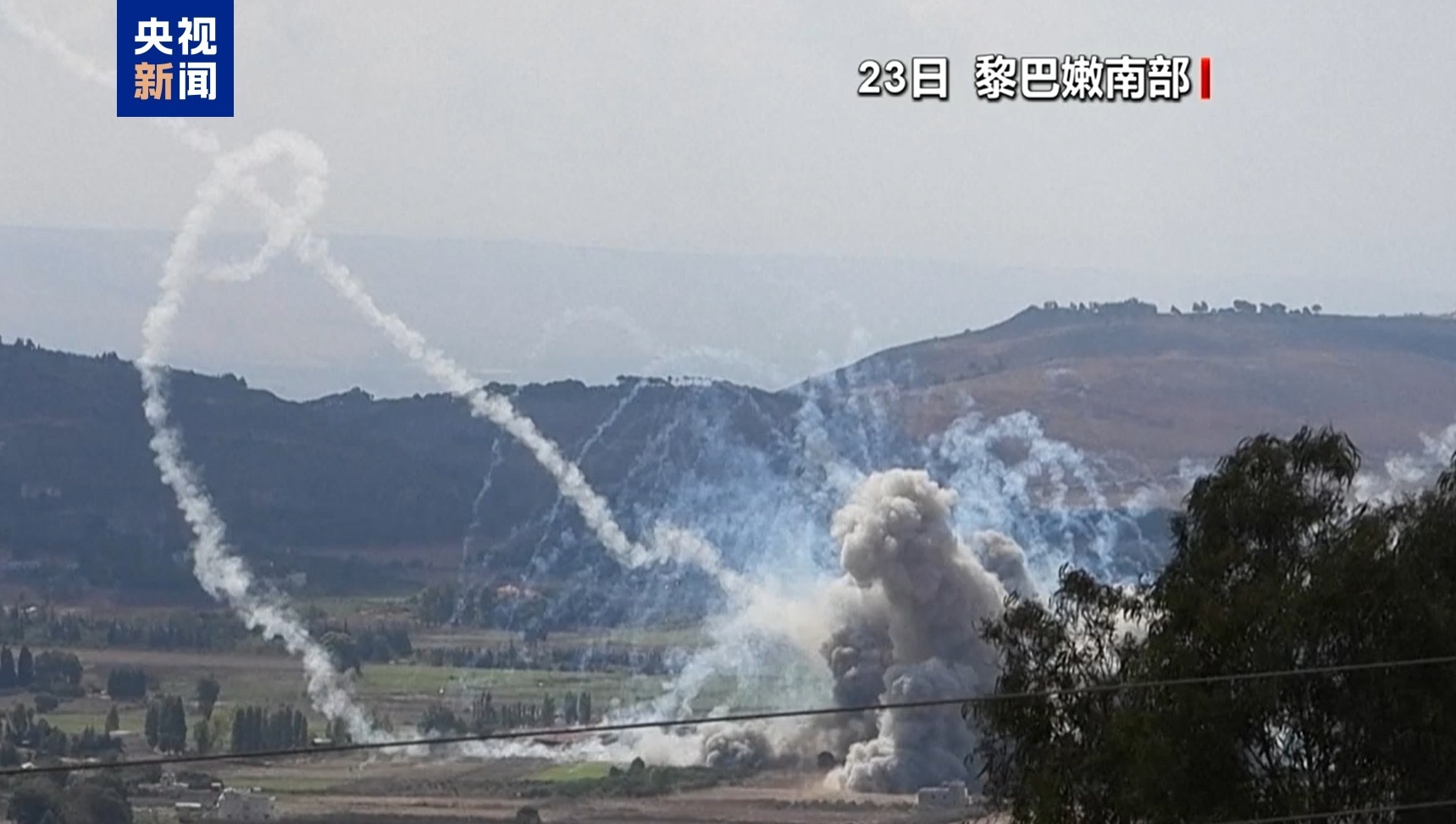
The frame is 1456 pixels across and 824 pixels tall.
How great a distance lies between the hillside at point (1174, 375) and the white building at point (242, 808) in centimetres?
5171

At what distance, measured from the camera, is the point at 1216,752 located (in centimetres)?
2059

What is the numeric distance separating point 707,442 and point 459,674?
78.5 ft

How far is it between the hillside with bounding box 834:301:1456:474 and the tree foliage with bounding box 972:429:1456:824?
100m

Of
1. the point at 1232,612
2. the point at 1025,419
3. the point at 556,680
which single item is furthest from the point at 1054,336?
the point at 1232,612

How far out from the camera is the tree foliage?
20.4 meters

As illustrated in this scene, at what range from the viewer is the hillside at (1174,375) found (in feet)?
417

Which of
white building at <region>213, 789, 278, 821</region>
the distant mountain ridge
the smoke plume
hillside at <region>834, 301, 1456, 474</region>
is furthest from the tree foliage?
hillside at <region>834, 301, 1456, 474</region>

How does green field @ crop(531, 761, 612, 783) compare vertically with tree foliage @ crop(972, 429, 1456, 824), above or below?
below

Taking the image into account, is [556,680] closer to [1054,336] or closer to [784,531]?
[784,531]

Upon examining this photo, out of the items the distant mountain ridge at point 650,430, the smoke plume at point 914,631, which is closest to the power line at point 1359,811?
the smoke plume at point 914,631

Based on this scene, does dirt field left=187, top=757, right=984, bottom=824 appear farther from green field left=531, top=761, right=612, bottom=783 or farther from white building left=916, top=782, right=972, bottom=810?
white building left=916, top=782, right=972, bottom=810

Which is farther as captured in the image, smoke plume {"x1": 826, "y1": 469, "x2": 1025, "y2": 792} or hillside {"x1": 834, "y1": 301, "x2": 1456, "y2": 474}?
hillside {"x1": 834, "y1": 301, "x2": 1456, "y2": 474}

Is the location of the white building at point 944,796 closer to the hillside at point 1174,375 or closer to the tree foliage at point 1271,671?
the hillside at point 1174,375

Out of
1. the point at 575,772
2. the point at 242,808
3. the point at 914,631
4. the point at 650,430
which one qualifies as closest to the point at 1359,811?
the point at 914,631
